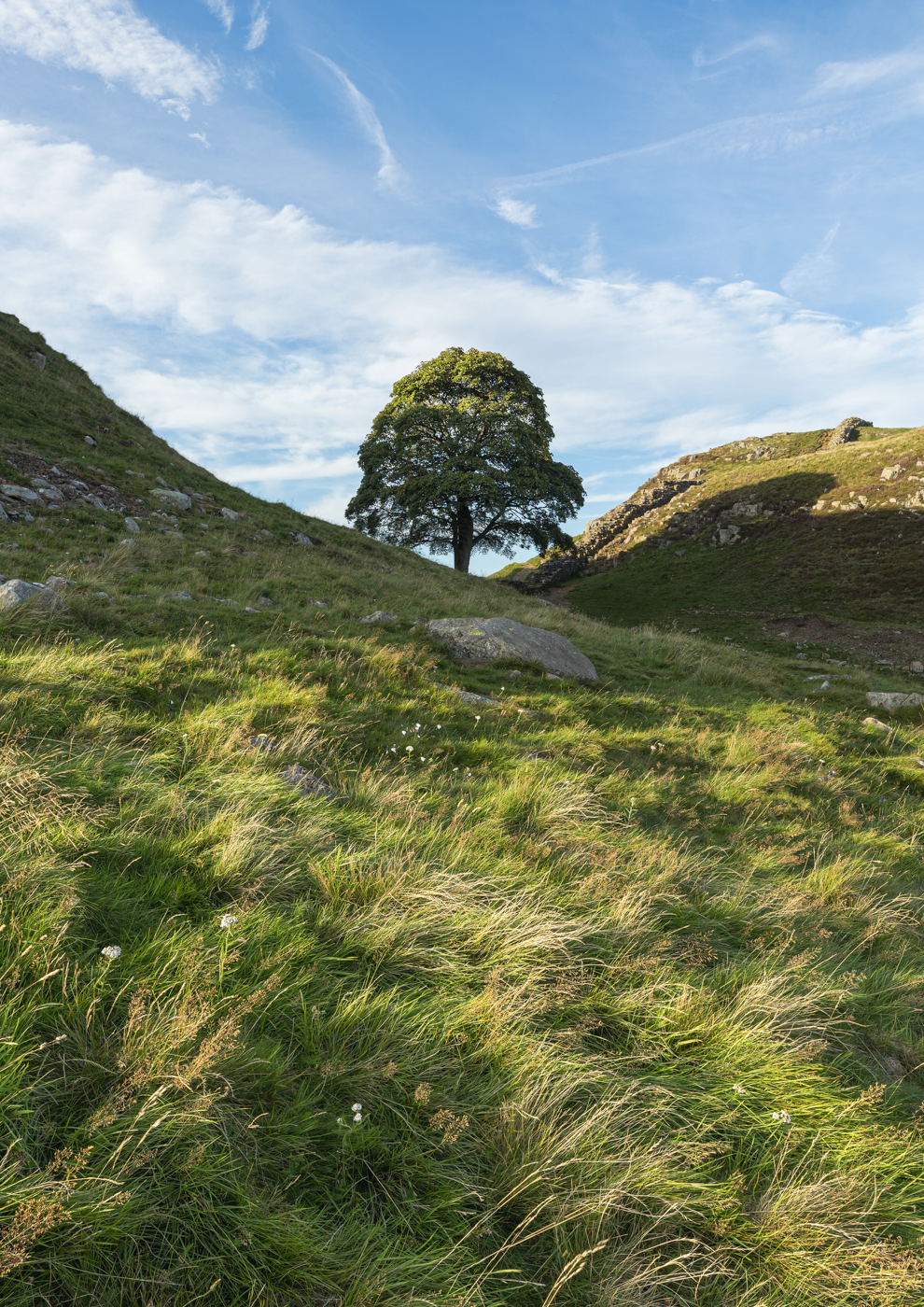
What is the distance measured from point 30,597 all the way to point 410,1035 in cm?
731

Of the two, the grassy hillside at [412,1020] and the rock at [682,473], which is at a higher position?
the rock at [682,473]

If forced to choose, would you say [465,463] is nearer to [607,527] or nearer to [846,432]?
[607,527]

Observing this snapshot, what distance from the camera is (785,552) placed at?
1738 inches

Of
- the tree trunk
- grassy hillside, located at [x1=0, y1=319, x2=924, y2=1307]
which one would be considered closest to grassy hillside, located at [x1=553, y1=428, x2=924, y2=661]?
the tree trunk

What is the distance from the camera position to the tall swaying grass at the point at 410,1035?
2.02 metres

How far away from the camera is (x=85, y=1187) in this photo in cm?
191

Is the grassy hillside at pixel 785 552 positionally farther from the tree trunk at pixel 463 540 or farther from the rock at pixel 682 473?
the tree trunk at pixel 463 540

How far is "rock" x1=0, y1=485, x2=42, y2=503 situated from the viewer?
13109 millimetres

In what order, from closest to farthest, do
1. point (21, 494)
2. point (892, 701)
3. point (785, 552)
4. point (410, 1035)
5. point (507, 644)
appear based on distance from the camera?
1. point (410, 1035)
2. point (507, 644)
3. point (21, 494)
4. point (892, 701)
5. point (785, 552)

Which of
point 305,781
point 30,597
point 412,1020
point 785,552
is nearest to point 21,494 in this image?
point 30,597

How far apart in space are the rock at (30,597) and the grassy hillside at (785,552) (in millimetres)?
28646

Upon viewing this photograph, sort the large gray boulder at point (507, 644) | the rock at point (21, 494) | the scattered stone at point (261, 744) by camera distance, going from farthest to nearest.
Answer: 1. the rock at point (21, 494)
2. the large gray boulder at point (507, 644)
3. the scattered stone at point (261, 744)

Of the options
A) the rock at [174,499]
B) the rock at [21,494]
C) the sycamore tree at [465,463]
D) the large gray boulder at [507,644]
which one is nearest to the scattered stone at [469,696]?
the large gray boulder at [507,644]

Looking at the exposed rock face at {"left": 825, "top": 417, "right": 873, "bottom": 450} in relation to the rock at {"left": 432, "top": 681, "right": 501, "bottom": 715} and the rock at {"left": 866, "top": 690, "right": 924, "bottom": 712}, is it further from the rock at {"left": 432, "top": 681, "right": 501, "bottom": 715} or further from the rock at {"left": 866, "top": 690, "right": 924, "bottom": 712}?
the rock at {"left": 432, "top": 681, "right": 501, "bottom": 715}
